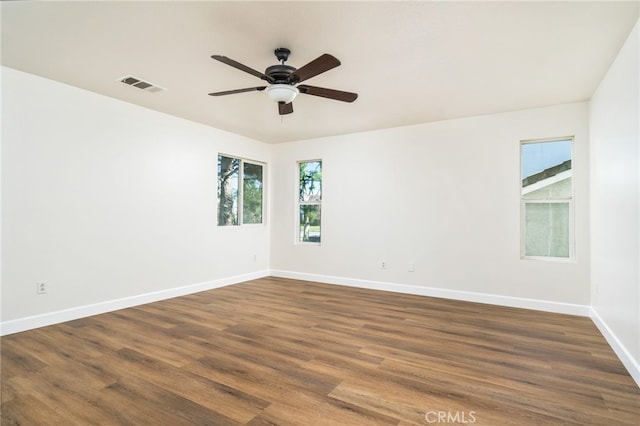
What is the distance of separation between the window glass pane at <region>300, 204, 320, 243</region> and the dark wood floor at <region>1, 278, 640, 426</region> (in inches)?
87.6

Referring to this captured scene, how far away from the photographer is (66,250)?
348 cm

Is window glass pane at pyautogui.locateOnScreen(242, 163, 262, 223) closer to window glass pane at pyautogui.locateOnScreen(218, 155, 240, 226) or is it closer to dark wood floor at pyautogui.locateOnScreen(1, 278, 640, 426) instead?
window glass pane at pyautogui.locateOnScreen(218, 155, 240, 226)

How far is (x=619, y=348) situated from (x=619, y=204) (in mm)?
1155

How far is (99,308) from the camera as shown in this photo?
146 inches

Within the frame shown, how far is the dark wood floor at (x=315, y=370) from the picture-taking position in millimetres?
1848

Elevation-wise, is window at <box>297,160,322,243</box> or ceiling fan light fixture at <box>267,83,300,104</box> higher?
ceiling fan light fixture at <box>267,83,300,104</box>

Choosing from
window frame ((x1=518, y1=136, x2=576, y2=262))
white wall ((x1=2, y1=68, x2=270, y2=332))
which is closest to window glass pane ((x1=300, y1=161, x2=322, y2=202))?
white wall ((x1=2, y1=68, x2=270, y2=332))

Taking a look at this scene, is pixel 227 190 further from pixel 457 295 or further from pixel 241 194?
pixel 457 295

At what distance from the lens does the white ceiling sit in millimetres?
2178

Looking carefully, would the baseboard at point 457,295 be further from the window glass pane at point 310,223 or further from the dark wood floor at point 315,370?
the window glass pane at point 310,223

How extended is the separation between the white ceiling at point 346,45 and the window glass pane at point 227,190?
160 cm

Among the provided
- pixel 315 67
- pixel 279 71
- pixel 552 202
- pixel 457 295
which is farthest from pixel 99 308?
pixel 552 202

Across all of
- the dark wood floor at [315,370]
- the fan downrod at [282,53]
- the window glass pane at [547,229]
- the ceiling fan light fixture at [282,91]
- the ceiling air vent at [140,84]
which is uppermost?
the ceiling air vent at [140,84]

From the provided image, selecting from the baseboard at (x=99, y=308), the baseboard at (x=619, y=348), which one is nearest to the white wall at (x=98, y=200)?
the baseboard at (x=99, y=308)
